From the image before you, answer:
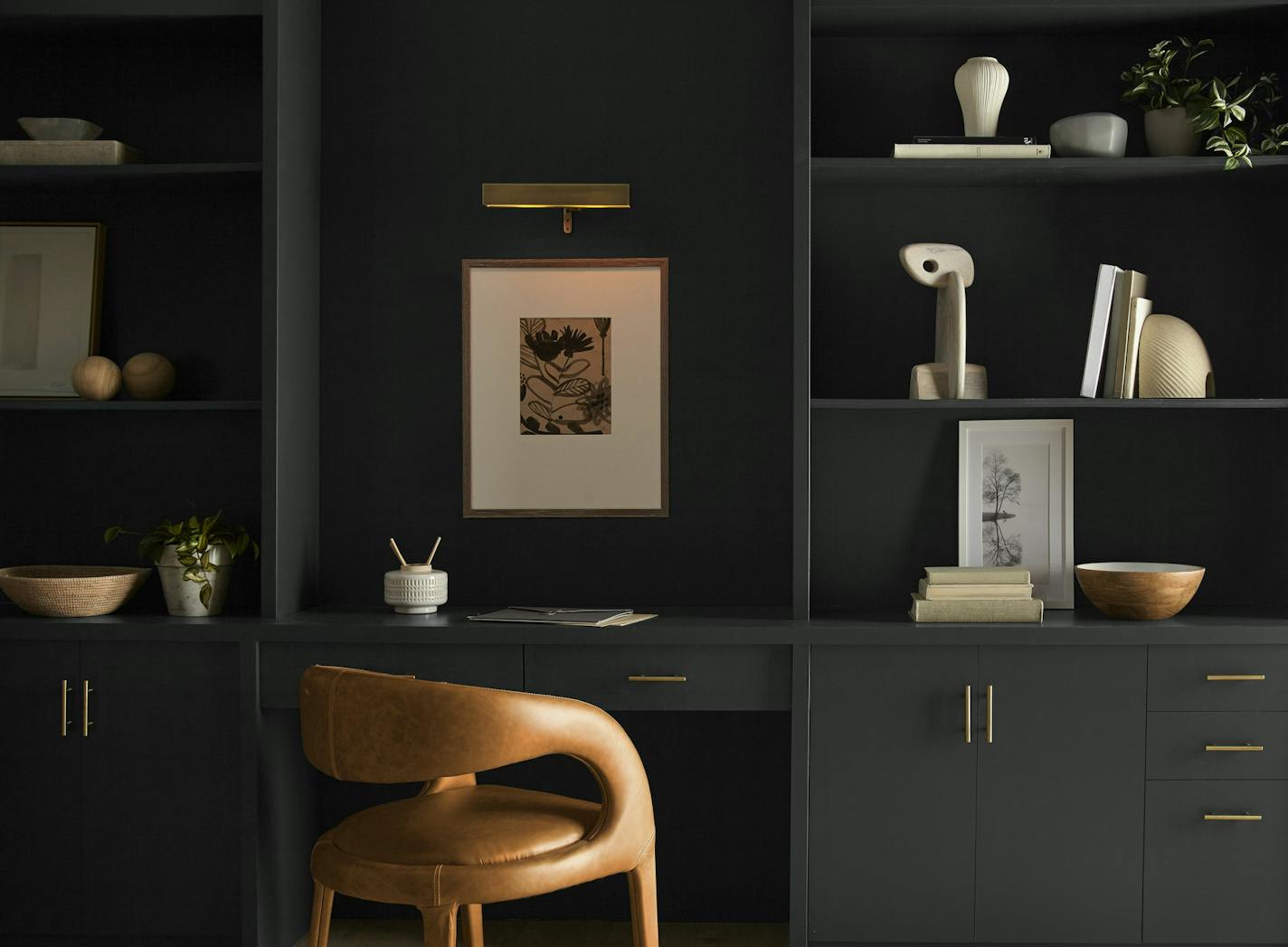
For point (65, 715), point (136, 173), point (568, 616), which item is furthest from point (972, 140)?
point (65, 715)

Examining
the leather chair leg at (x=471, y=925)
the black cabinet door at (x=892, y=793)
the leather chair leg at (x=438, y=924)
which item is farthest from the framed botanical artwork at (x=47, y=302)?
the black cabinet door at (x=892, y=793)

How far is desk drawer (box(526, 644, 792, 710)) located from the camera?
294cm

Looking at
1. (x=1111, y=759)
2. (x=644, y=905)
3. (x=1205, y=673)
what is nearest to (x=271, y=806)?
(x=644, y=905)

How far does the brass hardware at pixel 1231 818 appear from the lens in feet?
9.44

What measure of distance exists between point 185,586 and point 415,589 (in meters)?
0.59

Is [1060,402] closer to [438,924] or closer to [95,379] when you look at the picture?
[438,924]

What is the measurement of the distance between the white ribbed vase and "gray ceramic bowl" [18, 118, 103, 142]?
2.32 m

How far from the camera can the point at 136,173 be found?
317cm

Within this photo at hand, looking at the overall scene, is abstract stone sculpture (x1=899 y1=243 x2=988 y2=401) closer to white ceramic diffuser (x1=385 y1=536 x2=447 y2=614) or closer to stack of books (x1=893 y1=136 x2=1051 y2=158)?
stack of books (x1=893 y1=136 x2=1051 y2=158)

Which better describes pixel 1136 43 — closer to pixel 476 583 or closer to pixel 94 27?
pixel 476 583

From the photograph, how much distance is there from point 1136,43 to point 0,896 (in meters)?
3.75

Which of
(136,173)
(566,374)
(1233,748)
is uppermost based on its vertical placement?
(136,173)

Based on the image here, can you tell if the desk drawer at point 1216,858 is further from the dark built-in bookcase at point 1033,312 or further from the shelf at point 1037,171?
the shelf at point 1037,171

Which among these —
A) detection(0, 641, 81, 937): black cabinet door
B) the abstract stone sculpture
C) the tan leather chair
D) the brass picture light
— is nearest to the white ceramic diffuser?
the tan leather chair
